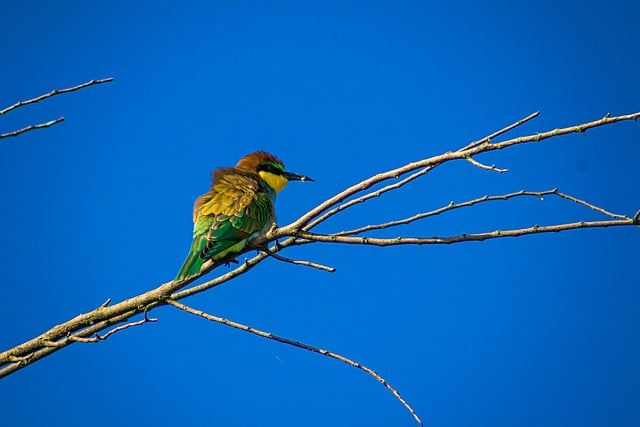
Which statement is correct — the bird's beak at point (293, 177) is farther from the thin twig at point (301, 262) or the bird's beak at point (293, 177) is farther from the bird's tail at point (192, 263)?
the thin twig at point (301, 262)

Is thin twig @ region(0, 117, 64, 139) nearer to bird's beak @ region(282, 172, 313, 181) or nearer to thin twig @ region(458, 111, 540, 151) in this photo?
thin twig @ region(458, 111, 540, 151)

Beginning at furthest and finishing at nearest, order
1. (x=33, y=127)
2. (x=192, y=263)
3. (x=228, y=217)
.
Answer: (x=228, y=217), (x=192, y=263), (x=33, y=127)

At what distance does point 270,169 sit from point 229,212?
3.72 feet

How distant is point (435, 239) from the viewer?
6.00 feet

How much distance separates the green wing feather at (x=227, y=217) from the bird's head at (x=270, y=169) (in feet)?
1.42

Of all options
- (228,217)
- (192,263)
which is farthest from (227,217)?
(192,263)

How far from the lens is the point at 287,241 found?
2.06 meters

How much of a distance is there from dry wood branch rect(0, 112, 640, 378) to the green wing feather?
1.53 ft

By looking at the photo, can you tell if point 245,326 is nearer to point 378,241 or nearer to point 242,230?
point 378,241

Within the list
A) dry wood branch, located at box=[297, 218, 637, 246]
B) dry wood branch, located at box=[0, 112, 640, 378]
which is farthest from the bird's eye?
dry wood branch, located at box=[297, 218, 637, 246]

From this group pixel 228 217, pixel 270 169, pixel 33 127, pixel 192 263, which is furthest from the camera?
pixel 270 169

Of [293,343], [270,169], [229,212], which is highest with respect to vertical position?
[270,169]

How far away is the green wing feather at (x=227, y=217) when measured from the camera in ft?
9.76

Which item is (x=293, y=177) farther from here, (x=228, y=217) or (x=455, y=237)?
(x=455, y=237)
